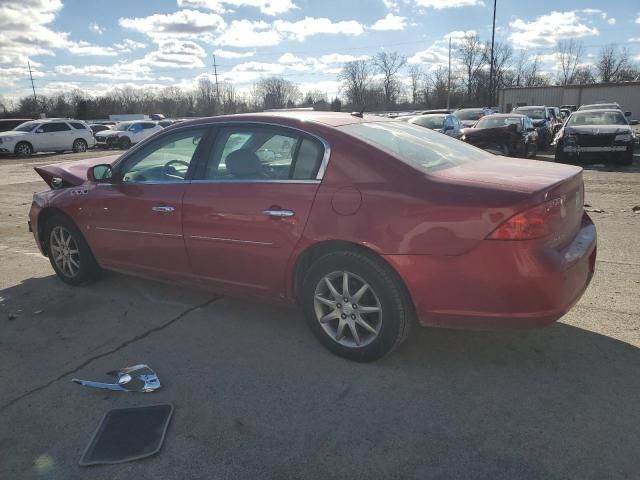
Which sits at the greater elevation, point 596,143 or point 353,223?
point 353,223

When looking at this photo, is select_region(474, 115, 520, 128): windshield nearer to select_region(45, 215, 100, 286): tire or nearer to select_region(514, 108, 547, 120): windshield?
select_region(514, 108, 547, 120): windshield

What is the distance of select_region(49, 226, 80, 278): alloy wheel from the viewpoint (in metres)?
4.89

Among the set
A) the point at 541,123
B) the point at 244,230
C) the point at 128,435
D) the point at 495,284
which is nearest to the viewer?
the point at 128,435

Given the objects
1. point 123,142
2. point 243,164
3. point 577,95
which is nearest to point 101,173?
point 243,164

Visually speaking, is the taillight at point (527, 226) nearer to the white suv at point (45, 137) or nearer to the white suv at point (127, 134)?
the white suv at point (45, 137)

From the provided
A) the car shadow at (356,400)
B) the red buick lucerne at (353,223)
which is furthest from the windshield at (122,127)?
the car shadow at (356,400)

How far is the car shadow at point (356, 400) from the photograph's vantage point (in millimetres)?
2422

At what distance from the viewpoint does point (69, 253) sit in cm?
491

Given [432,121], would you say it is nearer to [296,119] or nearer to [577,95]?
[296,119]

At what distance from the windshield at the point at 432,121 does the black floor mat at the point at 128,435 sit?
14.7 m

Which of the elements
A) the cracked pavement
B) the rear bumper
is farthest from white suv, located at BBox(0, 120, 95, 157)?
the rear bumper

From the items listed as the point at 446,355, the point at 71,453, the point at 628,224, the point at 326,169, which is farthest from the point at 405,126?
the point at 628,224

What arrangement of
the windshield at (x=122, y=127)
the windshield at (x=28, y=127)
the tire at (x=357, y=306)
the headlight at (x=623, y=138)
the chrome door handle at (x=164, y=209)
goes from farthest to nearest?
the windshield at (x=122, y=127), the windshield at (x=28, y=127), the headlight at (x=623, y=138), the chrome door handle at (x=164, y=209), the tire at (x=357, y=306)

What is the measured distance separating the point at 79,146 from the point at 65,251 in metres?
24.4
